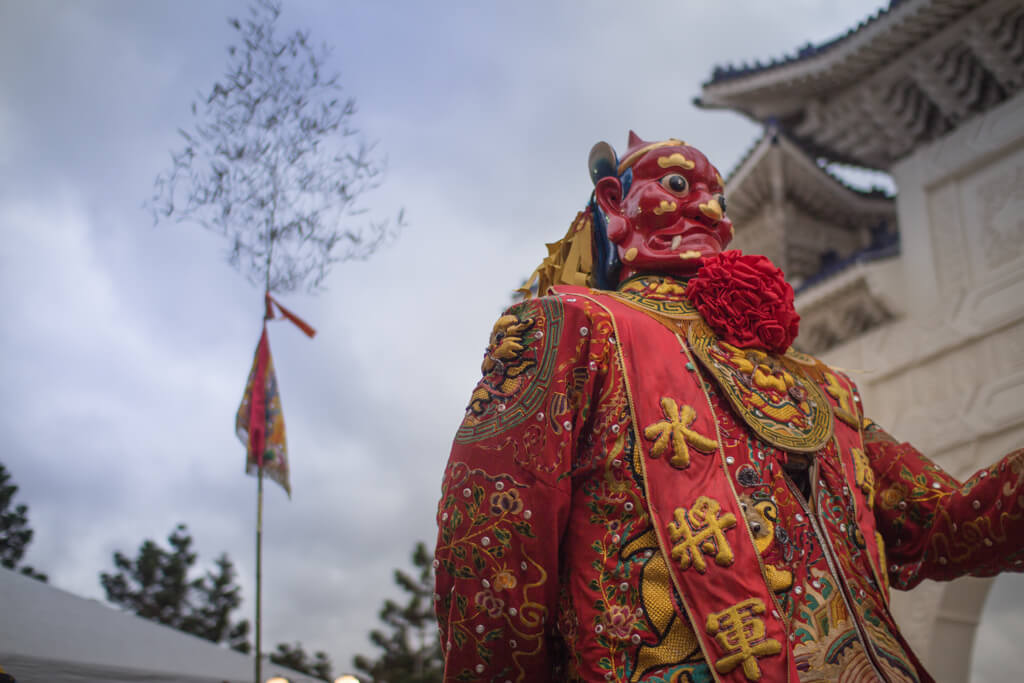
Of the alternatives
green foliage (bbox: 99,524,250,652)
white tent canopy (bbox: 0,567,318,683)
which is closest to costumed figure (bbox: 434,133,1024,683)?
white tent canopy (bbox: 0,567,318,683)

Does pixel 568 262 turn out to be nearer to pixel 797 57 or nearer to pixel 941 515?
pixel 941 515

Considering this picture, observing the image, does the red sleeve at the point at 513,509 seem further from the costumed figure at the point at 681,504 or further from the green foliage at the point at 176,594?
the green foliage at the point at 176,594

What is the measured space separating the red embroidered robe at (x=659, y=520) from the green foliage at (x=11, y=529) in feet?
31.3

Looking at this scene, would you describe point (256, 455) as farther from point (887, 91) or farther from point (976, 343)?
point (887, 91)

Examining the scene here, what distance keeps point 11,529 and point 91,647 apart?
8322 mm

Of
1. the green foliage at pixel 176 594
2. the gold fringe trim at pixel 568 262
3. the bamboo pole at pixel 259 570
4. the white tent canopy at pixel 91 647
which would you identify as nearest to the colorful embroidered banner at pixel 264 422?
the bamboo pole at pixel 259 570

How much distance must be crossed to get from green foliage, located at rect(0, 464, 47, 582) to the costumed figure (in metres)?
9.55

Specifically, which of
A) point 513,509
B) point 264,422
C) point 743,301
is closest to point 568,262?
point 743,301

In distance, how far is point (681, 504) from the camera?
1753 millimetres

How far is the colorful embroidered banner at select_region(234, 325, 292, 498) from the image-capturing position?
583 centimetres

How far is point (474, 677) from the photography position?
1774 mm

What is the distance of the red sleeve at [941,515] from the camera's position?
1.96 metres

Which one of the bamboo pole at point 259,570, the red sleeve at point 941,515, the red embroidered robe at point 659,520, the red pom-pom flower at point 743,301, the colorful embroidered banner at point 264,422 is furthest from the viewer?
the colorful embroidered banner at point 264,422

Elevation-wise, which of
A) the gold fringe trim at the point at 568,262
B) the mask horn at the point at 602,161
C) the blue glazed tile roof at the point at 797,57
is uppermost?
the blue glazed tile roof at the point at 797,57
